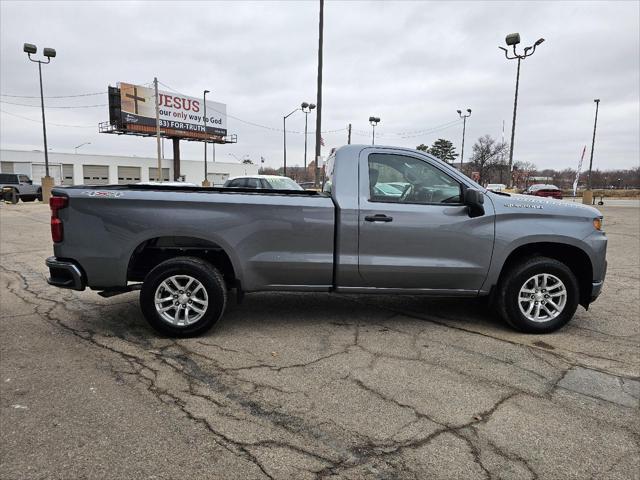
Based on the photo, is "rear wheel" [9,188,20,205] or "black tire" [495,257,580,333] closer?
"black tire" [495,257,580,333]

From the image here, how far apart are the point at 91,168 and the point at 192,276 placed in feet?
259

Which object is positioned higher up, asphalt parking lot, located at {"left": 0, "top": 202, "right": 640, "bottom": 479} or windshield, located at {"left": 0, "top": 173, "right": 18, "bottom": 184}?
windshield, located at {"left": 0, "top": 173, "right": 18, "bottom": 184}

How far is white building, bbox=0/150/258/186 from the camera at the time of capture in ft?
221

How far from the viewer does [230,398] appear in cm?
326

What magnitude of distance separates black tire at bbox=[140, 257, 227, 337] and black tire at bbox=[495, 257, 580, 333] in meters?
2.91

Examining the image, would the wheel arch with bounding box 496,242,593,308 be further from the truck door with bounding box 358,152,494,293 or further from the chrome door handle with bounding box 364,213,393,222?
the chrome door handle with bounding box 364,213,393,222

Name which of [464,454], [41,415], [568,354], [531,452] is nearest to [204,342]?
[41,415]

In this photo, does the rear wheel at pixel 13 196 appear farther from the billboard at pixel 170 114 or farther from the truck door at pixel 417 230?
the truck door at pixel 417 230

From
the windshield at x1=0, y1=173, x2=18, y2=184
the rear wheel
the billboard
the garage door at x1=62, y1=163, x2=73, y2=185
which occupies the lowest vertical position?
the rear wheel

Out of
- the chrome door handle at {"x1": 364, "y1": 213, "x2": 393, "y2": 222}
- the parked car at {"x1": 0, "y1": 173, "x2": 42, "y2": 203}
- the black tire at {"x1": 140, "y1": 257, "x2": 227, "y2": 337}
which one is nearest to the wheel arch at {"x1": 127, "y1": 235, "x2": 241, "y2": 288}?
the black tire at {"x1": 140, "y1": 257, "x2": 227, "y2": 337}

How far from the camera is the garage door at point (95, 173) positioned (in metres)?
73.2

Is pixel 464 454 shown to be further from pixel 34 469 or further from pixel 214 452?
pixel 34 469

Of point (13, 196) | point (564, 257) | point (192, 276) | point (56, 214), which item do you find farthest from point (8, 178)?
point (564, 257)

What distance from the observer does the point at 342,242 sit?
14.9ft
